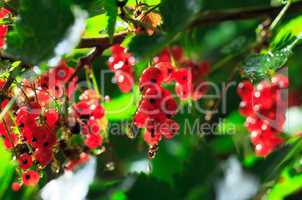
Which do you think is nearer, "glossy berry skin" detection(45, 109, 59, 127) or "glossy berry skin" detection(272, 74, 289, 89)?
"glossy berry skin" detection(45, 109, 59, 127)

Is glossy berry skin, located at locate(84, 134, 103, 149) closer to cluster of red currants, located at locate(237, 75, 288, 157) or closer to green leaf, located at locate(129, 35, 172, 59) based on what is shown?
cluster of red currants, located at locate(237, 75, 288, 157)

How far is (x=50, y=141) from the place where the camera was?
113 centimetres

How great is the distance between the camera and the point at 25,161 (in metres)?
1.12

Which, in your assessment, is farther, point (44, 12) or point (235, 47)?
point (235, 47)

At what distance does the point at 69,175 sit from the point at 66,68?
21 centimetres

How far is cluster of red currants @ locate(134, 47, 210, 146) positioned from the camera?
3.56ft

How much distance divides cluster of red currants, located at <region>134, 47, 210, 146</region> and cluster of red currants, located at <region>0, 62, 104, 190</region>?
0.13 meters

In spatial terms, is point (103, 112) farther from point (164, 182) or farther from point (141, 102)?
point (164, 182)

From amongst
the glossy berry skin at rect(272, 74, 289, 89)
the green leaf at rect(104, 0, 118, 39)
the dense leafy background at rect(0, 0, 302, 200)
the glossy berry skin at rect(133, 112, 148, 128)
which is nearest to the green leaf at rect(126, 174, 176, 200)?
the dense leafy background at rect(0, 0, 302, 200)

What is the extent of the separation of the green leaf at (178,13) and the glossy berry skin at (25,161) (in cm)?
43

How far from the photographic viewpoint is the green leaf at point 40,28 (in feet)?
2.39

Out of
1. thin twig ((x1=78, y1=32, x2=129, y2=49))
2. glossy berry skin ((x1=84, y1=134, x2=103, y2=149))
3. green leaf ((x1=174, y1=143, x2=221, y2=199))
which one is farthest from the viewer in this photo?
glossy berry skin ((x1=84, y1=134, x2=103, y2=149))

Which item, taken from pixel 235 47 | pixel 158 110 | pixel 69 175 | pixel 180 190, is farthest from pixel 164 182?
pixel 69 175

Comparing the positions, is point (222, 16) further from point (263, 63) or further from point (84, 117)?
point (84, 117)
